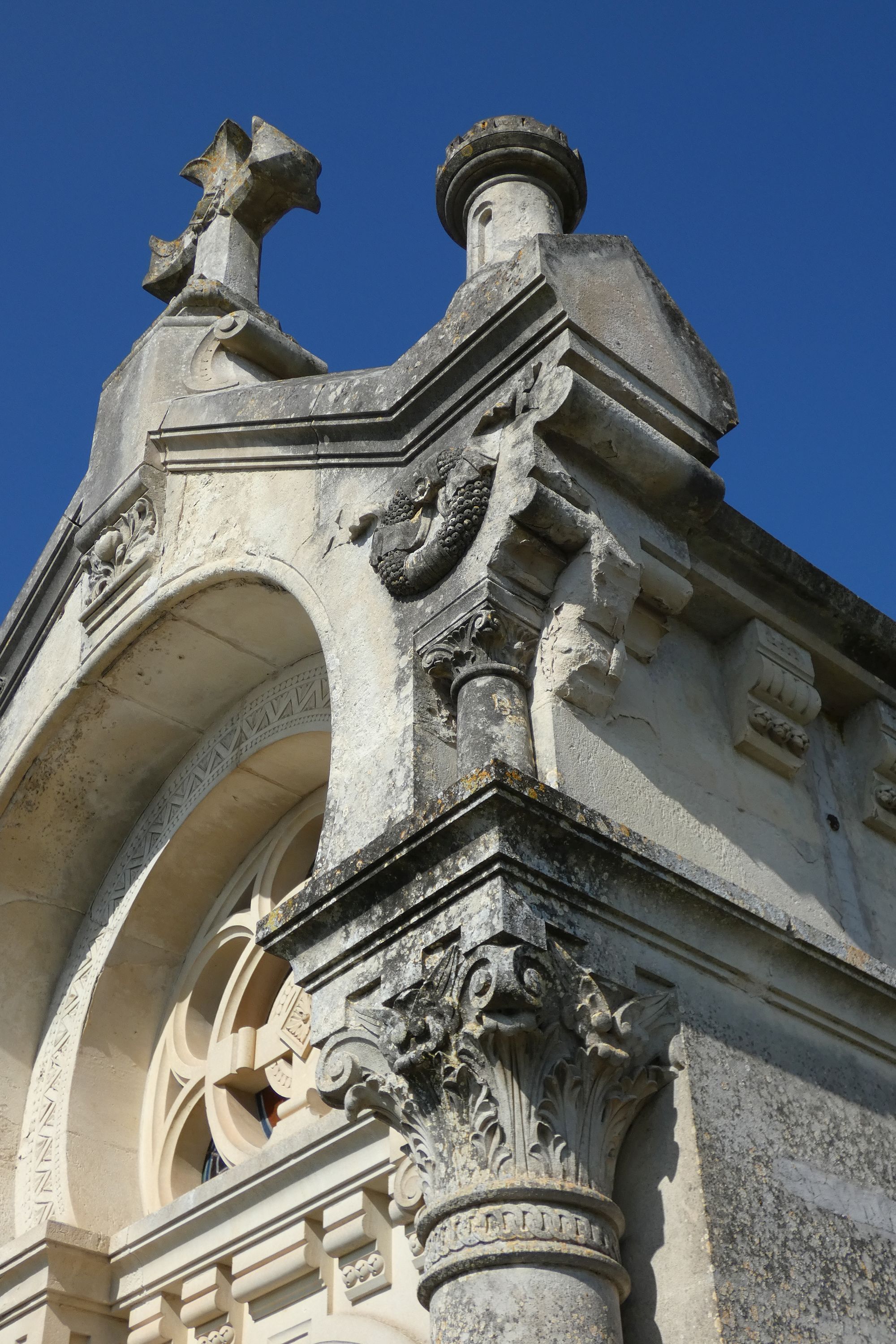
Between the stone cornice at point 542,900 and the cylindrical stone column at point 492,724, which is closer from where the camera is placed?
the stone cornice at point 542,900

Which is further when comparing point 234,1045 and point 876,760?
point 234,1045

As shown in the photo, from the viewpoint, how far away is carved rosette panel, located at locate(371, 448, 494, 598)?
4273mm

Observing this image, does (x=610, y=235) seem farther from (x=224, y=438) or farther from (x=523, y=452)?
(x=224, y=438)

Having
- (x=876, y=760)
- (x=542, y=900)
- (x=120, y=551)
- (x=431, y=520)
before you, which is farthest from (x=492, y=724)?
(x=120, y=551)

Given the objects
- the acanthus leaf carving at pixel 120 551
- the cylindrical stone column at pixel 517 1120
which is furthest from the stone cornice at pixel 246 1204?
the acanthus leaf carving at pixel 120 551

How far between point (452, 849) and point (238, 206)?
5.09 metres

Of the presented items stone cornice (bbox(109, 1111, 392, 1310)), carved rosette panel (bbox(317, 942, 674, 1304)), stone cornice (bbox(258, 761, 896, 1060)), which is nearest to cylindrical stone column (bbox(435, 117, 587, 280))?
stone cornice (bbox(258, 761, 896, 1060))

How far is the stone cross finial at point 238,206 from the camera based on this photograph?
7.50 metres

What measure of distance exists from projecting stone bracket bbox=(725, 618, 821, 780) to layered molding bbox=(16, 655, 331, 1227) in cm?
174

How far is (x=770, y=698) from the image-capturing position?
4.81m

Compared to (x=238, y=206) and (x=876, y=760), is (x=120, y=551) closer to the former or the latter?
(x=238, y=206)

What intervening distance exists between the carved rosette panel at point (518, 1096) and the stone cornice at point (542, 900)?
6.0 inches

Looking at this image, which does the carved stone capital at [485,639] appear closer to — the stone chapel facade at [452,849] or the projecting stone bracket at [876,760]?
the stone chapel facade at [452,849]

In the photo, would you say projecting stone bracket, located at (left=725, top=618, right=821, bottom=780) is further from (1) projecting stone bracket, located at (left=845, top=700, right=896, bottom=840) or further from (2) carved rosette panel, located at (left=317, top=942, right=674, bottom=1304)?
(2) carved rosette panel, located at (left=317, top=942, right=674, bottom=1304)
